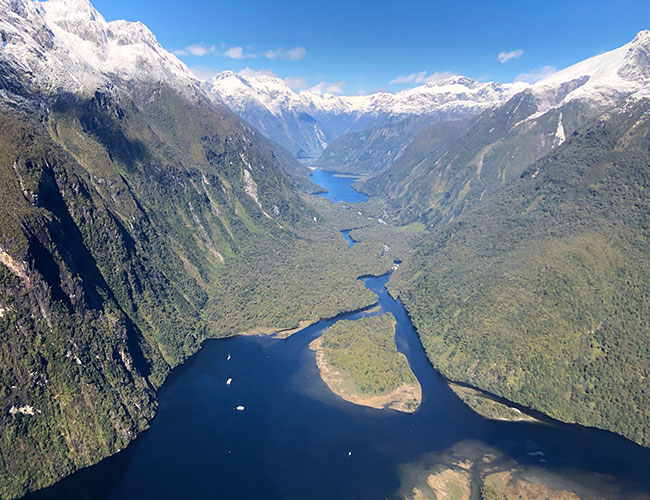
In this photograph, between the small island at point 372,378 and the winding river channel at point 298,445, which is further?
the small island at point 372,378

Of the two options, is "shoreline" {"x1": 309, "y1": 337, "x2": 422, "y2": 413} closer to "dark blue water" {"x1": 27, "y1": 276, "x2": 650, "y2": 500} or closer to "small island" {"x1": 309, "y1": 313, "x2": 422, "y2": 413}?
"small island" {"x1": 309, "y1": 313, "x2": 422, "y2": 413}

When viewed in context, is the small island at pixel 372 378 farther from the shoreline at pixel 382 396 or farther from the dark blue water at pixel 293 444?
the dark blue water at pixel 293 444

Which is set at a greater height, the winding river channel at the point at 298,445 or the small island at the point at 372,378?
the small island at the point at 372,378

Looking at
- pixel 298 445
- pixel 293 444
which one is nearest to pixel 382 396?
pixel 298 445

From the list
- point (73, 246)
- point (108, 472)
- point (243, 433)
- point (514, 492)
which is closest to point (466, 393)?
point (514, 492)

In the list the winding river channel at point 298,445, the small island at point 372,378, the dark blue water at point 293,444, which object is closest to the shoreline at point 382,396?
the small island at point 372,378

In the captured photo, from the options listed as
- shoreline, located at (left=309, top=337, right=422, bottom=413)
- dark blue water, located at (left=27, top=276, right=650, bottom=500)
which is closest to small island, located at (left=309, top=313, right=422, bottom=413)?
shoreline, located at (left=309, top=337, right=422, bottom=413)
